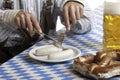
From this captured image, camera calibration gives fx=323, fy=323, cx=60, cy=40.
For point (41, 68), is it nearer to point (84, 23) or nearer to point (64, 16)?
point (64, 16)

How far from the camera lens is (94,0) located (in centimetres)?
202

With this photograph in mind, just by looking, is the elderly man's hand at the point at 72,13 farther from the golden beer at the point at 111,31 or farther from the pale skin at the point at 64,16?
the golden beer at the point at 111,31

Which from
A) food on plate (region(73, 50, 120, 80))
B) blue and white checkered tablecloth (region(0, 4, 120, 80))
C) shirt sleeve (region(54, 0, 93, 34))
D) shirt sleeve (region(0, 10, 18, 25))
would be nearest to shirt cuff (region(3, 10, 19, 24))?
shirt sleeve (region(0, 10, 18, 25))

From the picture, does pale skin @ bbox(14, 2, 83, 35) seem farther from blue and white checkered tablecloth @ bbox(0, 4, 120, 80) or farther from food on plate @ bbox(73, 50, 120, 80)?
food on plate @ bbox(73, 50, 120, 80)

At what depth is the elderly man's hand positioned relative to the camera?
1.17 m

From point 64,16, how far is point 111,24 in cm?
22

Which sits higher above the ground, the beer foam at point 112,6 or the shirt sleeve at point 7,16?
the beer foam at point 112,6

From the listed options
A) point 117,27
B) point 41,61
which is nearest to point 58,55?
point 41,61

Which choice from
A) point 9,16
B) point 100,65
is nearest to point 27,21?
point 9,16

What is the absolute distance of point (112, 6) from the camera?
100cm

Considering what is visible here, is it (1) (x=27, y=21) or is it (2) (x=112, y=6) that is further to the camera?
(1) (x=27, y=21)

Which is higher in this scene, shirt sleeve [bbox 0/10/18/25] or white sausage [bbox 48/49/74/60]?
shirt sleeve [bbox 0/10/18/25]

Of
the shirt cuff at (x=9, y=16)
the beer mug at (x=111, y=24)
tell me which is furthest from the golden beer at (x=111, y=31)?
the shirt cuff at (x=9, y=16)

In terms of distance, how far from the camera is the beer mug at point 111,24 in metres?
1.00
